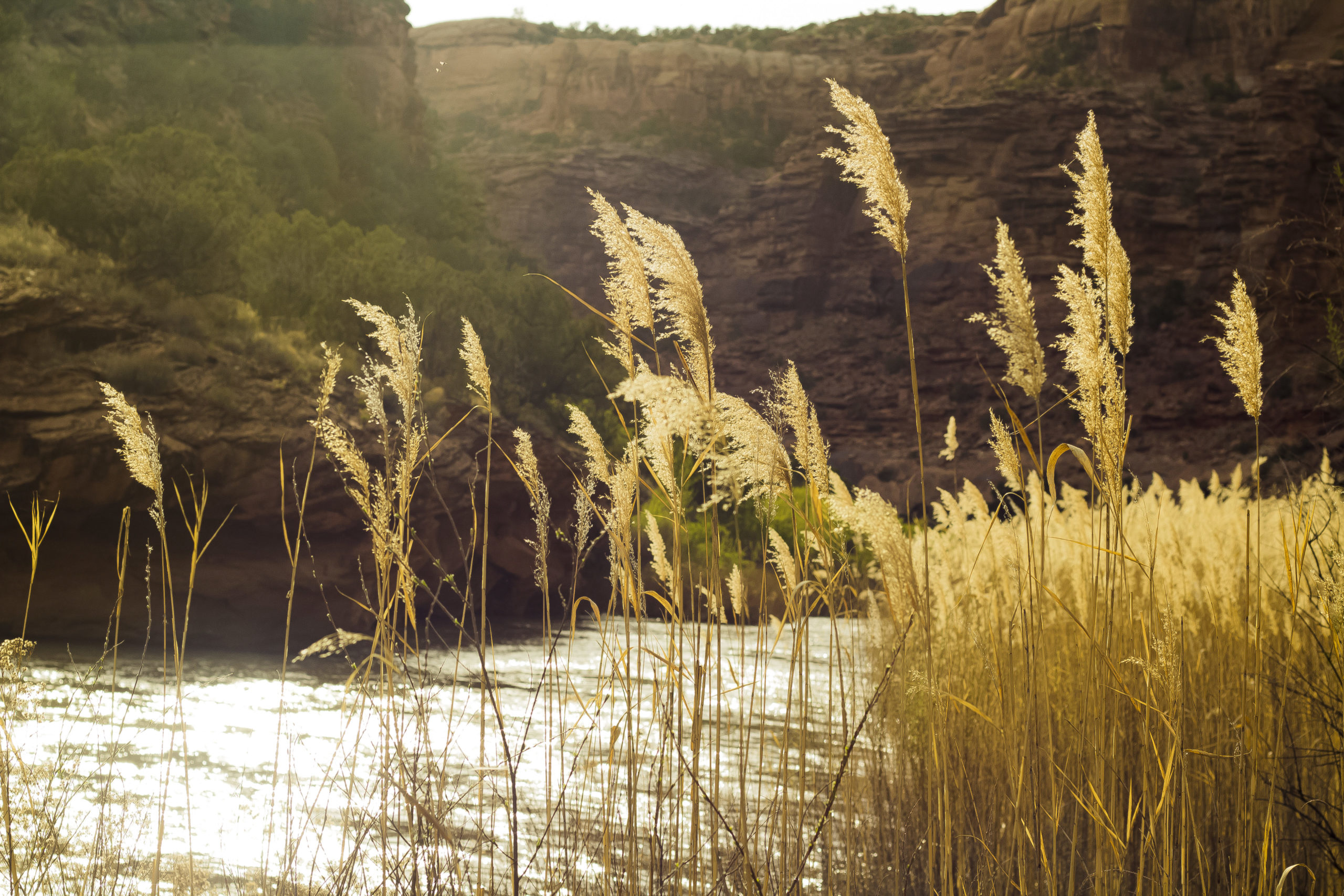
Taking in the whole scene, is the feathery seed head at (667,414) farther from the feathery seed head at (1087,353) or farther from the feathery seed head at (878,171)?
the feathery seed head at (1087,353)

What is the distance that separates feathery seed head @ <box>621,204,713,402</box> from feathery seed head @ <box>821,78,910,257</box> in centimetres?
33

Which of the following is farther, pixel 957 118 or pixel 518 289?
pixel 957 118

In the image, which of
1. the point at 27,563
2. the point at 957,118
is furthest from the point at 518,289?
the point at 957,118

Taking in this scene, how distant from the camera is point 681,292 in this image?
58.3 inches

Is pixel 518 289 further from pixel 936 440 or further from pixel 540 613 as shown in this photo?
pixel 936 440

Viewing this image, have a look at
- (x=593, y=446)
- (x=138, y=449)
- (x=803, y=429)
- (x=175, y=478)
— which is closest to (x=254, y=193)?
(x=175, y=478)

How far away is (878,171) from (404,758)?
1.38 m

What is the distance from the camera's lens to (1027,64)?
142ft

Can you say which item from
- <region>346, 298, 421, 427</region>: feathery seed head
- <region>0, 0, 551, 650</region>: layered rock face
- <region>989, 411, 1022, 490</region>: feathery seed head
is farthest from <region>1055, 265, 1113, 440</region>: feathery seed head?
<region>0, 0, 551, 650</region>: layered rock face

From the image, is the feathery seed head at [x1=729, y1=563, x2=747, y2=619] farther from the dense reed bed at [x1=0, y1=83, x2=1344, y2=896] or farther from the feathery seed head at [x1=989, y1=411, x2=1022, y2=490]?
the feathery seed head at [x1=989, y1=411, x2=1022, y2=490]

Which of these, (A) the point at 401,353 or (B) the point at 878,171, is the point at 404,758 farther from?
(B) the point at 878,171

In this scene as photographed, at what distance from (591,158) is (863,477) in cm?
2631

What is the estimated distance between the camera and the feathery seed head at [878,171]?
1534mm

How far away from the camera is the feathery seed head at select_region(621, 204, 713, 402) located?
1481mm
